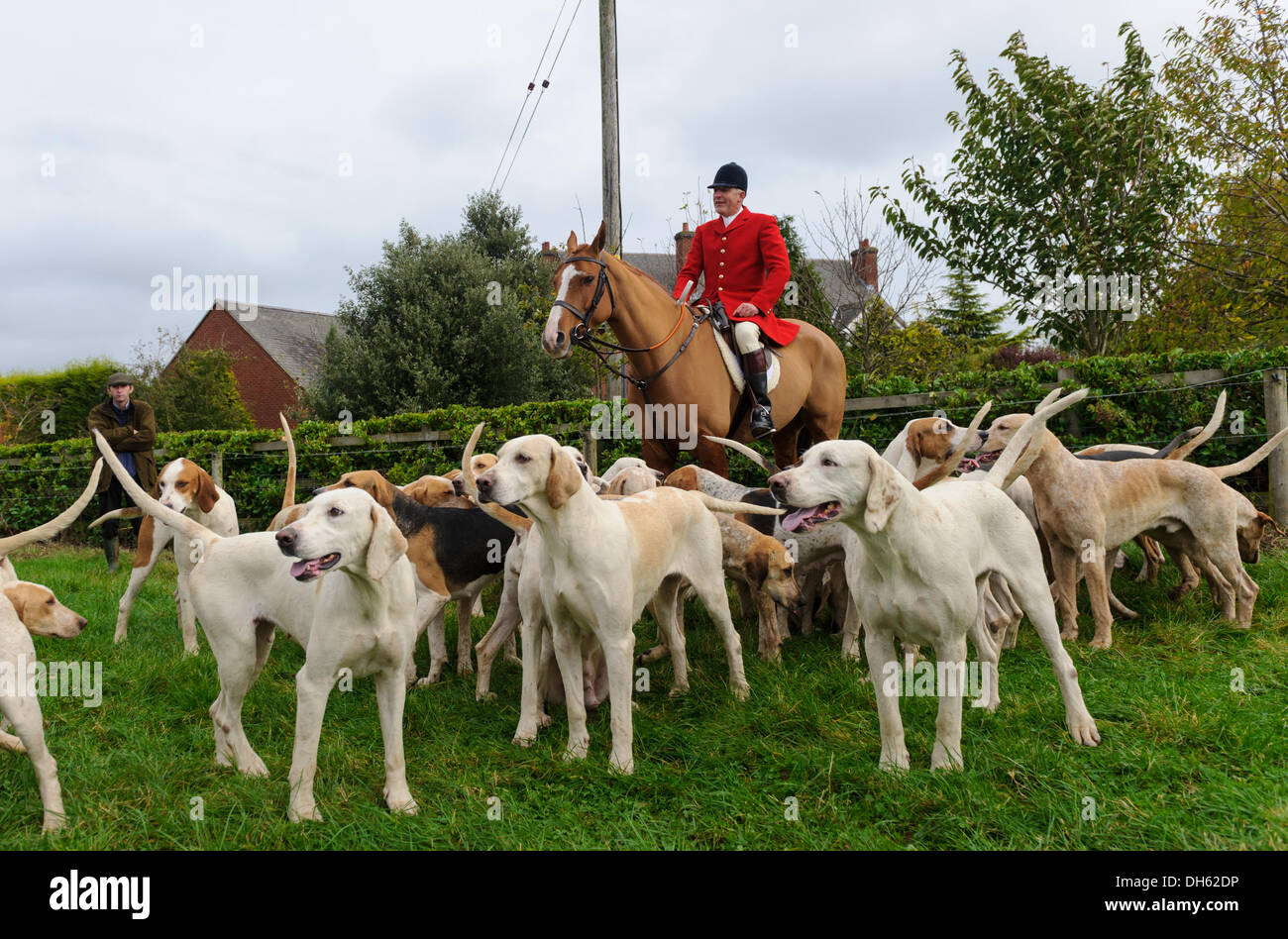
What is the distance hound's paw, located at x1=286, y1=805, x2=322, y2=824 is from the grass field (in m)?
0.06

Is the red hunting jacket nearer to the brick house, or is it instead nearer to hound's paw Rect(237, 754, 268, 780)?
hound's paw Rect(237, 754, 268, 780)

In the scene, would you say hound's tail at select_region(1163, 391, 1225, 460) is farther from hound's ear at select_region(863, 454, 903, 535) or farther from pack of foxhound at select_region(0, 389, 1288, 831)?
hound's ear at select_region(863, 454, 903, 535)

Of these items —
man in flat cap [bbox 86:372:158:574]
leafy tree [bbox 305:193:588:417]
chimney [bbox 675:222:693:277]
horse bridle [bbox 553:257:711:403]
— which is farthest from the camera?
leafy tree [bbox 305:193:588:417]

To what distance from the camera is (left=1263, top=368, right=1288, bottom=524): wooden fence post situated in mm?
6720

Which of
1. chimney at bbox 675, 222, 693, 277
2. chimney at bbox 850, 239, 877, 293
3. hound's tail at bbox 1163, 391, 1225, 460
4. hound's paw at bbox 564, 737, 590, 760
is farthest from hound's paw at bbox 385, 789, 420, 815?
chimney at bbox 675, 222, 693, 277

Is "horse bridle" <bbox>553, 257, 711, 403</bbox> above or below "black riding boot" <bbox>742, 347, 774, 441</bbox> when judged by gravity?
above

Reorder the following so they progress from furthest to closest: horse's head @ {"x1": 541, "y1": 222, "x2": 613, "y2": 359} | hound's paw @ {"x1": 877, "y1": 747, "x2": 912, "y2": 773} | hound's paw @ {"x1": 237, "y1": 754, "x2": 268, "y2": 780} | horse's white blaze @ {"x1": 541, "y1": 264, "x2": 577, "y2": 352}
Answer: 1. horse's head @ {"x1": 541, "y1": 222, "x2": 613, "y2": 359}
2. horse's white blaze @ {"x1": 541, "y1": 264, "x2": 577, "y2": 352}
3. hound's paw @ {"x1": 237, "y1": 754, "x2": 268, "y2": 780}
4. hound's paw @ {"x1": 877, "y1": 747, "x2": 912, "y2": 773}

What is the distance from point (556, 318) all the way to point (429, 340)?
13.7 m

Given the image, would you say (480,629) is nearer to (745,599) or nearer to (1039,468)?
(745,599)

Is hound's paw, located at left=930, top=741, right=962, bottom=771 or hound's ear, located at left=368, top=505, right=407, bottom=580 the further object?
hound's paw, located at left=930, top=741, right=962, bottom=771

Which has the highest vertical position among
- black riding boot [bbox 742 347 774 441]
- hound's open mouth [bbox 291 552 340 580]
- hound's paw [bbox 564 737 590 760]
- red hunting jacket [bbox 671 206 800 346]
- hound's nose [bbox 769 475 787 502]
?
red hunting jacket [bbox 671 206 800 346]


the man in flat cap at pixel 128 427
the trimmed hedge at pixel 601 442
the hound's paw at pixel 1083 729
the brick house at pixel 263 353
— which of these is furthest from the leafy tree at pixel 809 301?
the brick house at pixel 263 353

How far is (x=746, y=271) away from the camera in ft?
23.2

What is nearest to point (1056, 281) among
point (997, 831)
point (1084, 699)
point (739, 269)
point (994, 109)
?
point (994, 109)
